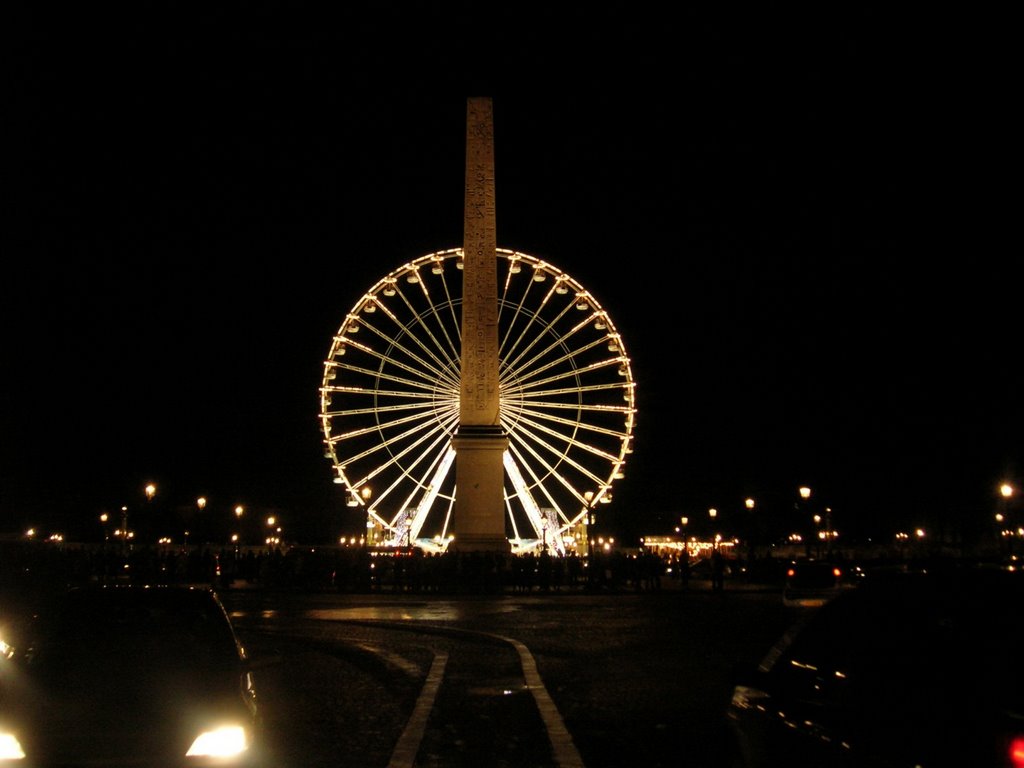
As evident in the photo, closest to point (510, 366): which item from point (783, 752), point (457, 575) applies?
point (457, 575)

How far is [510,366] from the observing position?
134ft

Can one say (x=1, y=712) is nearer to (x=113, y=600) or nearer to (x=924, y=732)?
(x=113, y=600)

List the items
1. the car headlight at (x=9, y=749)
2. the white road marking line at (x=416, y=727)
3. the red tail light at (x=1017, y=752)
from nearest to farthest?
the red tail light at (x=1017, y=752)
the car headlight at (x=9, y=749)
the white road marking line at (x=416, y=727)

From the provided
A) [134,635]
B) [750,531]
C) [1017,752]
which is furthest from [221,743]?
[750,531]

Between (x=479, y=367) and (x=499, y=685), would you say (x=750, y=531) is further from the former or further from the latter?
(x=499, y=685)

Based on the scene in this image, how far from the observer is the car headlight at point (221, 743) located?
5.45m

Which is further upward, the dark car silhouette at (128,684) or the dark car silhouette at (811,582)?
the dark car silhouette at (811,582)

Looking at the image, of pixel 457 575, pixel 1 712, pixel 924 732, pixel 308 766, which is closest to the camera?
pixel 924 732

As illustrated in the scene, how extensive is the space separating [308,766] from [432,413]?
3326cm

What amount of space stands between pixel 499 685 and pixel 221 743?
6.87 m

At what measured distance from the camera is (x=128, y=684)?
581 centimetres

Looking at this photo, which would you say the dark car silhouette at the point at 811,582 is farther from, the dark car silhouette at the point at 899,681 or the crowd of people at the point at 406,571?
the dark car silhouette at the point at 899,681

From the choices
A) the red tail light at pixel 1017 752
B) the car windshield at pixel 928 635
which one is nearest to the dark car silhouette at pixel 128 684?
the car windshield at pixel 928 635

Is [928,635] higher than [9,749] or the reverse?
higher
